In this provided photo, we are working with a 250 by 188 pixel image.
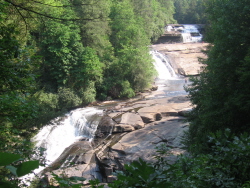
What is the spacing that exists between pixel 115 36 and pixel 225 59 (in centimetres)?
1837

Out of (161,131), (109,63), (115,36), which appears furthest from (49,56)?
(161,131)

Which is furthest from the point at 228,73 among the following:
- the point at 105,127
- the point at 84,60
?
the point at 84,60

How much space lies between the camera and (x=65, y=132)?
1281cm

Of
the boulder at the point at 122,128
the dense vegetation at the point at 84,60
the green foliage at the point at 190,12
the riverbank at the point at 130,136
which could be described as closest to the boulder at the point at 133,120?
the riverbank at the point at 130,136

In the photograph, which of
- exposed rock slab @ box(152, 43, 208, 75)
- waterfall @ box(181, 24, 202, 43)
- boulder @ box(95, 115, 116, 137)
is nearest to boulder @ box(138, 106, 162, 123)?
boulder @ box(95, 115, 116, 137)

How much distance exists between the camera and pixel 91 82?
738 inches

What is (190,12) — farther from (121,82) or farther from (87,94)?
(87,94)

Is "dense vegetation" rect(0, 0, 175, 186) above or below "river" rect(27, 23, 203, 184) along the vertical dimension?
above

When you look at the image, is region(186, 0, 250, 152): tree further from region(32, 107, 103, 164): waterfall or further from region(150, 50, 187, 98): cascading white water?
region(150, 50, 187, 98): cascading white water

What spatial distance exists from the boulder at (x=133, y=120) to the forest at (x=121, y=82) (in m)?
3.85

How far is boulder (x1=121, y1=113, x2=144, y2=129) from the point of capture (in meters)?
12.4

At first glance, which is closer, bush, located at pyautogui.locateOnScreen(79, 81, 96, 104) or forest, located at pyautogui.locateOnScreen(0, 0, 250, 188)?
forest, located at pyautogui.locateOnScreen(0, 0, 250, 188)

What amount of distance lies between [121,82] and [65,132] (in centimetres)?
842

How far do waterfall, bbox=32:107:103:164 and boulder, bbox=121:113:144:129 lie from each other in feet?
5.54
